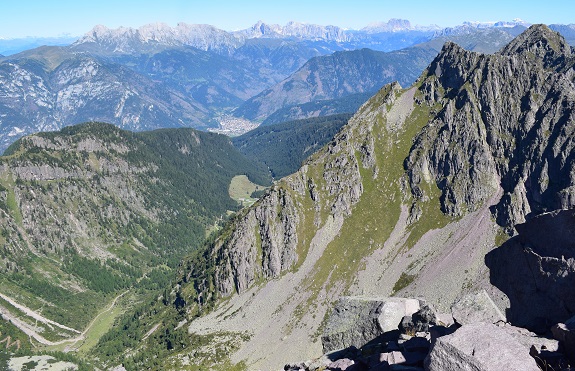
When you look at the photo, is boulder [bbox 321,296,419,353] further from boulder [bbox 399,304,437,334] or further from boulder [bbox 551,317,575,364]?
boulder [bbox 551,317,575,364]

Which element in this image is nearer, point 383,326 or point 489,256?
point 489,256

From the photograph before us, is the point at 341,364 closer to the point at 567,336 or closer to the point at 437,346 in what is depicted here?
the point at 437,346

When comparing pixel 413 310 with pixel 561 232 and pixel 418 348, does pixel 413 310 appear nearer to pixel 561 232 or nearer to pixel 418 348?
pixel 418 348

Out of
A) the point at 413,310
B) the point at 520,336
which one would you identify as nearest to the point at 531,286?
the point at 520,336

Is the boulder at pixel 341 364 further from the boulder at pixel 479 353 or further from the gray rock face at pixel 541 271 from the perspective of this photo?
the gray rock face at pixel 541 271

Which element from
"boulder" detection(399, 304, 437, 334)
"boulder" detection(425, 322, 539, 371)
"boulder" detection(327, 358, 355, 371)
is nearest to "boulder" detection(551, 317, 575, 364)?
"boulder" detection(425, 322, 539, 371)

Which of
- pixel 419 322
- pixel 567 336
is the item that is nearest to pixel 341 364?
pixel 419 322
